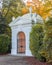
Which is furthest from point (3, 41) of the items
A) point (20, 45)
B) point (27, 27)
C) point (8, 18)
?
point (8, 18)

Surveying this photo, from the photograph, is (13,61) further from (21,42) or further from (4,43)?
(4,43)

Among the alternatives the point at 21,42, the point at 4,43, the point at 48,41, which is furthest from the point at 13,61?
the point at 4,43

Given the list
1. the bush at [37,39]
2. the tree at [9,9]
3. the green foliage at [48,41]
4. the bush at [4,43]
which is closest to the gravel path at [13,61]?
the bush at [37,39]

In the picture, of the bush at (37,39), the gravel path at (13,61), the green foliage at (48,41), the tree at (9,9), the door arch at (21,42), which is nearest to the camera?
the green foliage at (48,41)

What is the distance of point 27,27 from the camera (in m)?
19.0

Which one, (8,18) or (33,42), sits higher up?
(8,18)

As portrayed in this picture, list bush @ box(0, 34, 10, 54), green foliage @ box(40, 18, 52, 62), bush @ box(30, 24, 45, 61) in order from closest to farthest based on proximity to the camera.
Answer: green foliage @ box(40, 18, 52, 62) → bush @ box(30, 24, 45, 61) → bush @ box(0, 34, 10, 54)

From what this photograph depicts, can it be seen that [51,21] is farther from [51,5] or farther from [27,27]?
[27,27]

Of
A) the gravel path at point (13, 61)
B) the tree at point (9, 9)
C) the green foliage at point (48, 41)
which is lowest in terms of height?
the gravel path at point (13, 61)

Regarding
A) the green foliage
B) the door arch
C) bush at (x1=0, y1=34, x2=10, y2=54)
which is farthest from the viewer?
bush at (x1=0, y1=34, x2=10, y2=54)

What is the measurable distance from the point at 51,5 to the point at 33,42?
12.8 feet

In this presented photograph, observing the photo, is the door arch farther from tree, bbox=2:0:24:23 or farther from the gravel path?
tree, bbox=2:0:24:23

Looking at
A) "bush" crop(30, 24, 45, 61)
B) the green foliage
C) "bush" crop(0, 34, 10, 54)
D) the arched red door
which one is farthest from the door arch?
the green foliage

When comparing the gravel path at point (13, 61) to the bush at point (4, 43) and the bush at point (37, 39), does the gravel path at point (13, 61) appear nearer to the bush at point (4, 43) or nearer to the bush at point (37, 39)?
the bush at point (37, 39)
